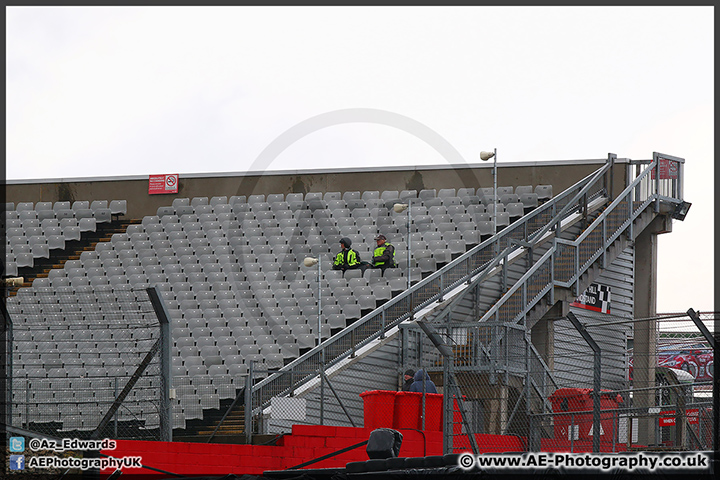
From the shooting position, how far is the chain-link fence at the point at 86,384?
38.3 feet

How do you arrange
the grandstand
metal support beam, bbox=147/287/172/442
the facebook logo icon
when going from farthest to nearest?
the grandstand < metal support beam, bbox=147/287/172/442 < the facebook logo icon

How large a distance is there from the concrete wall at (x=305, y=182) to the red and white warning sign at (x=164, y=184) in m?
0.14

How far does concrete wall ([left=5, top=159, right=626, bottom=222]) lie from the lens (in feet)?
81.6

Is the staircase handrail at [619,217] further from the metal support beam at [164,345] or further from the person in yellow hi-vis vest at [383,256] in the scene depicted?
the metal support beam at [164,345]

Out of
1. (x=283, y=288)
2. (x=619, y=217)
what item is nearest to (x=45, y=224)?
(x=283, y=288)

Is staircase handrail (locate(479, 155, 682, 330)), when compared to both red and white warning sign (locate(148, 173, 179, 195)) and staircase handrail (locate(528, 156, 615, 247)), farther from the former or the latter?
red and white warning sign (locate(148, 173, 179, 195))

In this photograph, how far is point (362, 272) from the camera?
20.2m

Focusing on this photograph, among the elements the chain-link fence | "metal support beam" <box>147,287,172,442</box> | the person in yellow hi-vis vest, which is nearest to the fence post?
the chain-link fence

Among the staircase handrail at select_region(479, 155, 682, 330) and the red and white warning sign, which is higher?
the red and white warning sign

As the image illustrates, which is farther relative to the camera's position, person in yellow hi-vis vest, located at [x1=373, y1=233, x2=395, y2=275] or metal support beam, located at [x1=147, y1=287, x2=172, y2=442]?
person in yellow hi-vis vest, located at [x1=373, y1=233, x2=395, y2=275]

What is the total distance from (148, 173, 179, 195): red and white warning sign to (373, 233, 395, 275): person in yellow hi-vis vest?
31.1 feet

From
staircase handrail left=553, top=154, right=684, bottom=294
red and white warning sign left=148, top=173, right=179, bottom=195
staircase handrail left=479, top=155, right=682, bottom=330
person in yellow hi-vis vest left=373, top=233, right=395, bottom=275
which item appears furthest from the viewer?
red and white warning sign left=148, top=173, right=179, bottom=195

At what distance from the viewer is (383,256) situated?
787 inches

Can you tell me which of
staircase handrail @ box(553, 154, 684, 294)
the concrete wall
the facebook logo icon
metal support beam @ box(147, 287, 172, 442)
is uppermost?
the concrete wall
